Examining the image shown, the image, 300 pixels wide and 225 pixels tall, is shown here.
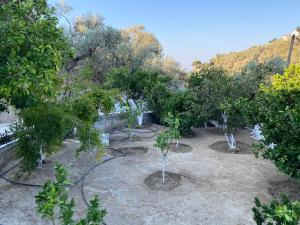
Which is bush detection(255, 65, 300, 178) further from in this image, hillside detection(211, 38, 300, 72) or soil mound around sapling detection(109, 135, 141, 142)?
hillside detection(211, 38, 300, 72)

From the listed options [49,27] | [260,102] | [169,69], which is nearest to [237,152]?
[260,102]

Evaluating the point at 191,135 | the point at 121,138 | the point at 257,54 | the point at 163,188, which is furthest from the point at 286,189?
the point at 257,54

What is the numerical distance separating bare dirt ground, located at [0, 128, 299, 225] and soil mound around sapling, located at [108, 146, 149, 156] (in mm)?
415

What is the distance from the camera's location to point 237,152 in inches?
600

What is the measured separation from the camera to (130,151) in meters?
15.1

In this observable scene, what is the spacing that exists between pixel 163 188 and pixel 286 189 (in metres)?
3.90

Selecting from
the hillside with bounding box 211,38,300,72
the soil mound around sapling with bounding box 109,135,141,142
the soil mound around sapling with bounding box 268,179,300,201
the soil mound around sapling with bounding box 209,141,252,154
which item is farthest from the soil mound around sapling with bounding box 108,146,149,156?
the hillside with bounding box 211,38,300,72

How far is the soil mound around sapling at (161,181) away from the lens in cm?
1047

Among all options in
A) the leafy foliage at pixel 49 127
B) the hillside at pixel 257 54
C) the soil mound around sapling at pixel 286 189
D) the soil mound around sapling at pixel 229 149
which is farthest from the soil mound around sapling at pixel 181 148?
the hillside at pixel 257 54

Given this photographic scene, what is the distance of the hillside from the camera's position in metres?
41.8

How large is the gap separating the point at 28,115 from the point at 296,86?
769cm

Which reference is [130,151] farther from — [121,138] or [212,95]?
[212,95]

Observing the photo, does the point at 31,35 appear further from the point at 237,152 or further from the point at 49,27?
the point at 237,152

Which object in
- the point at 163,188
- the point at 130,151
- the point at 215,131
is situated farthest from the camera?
the point at 215,131
